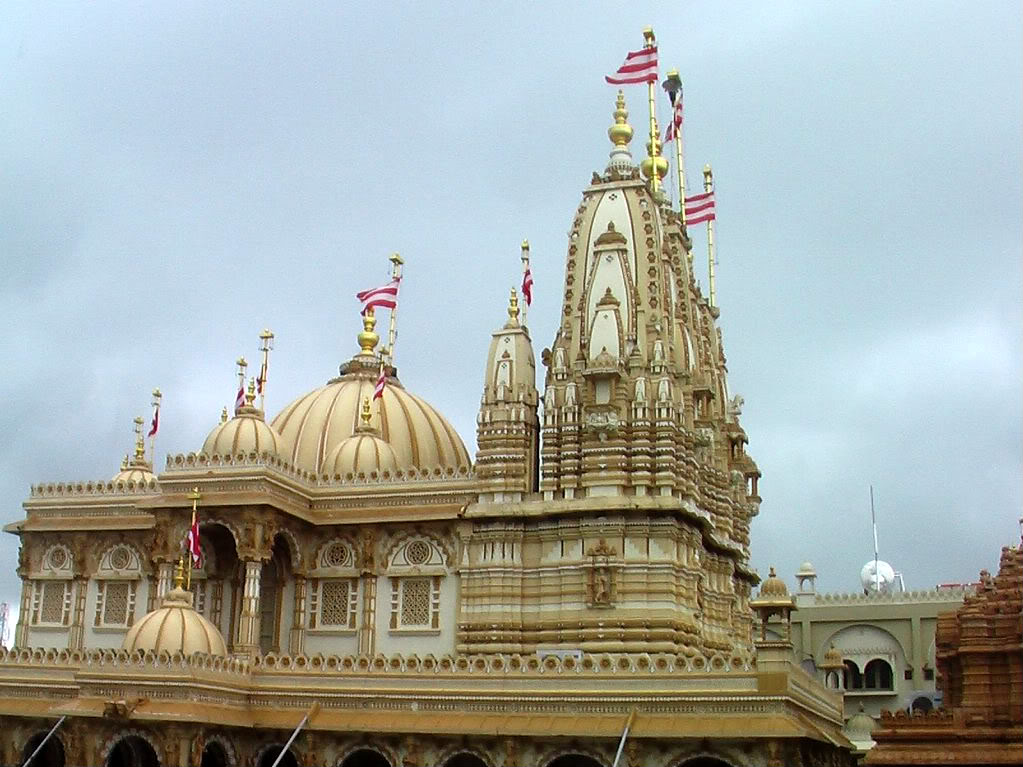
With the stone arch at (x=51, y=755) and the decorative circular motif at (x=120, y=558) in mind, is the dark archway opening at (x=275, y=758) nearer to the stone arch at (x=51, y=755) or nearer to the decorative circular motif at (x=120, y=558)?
the stone arch at (x=51, y=755)

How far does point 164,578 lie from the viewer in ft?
122

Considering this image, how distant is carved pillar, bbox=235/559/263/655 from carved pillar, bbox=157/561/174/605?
2.77 metres

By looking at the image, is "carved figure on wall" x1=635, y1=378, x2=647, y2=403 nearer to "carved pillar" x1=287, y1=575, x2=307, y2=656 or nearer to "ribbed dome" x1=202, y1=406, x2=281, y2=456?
"ribbed dome" x1=202, y1=406, x2=281, y2=456

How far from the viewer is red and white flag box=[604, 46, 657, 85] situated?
131ft

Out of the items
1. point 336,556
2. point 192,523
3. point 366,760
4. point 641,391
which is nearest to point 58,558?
point 192,523

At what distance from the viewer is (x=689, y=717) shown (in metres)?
28.9

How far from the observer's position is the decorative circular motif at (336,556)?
123ft

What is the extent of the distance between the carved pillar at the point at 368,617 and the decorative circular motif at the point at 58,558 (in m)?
10.6

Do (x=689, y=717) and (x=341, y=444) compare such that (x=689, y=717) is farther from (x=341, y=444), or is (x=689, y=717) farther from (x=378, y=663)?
(x=341, y=444)

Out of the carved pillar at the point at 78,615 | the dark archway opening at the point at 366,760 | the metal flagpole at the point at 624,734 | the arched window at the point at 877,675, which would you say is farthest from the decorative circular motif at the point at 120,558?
the arched window at the point at 877,675

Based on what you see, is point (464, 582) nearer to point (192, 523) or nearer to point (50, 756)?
point (192, 523)

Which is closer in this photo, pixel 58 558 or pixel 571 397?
pixel 571 397

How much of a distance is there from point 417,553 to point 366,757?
19.2 feet

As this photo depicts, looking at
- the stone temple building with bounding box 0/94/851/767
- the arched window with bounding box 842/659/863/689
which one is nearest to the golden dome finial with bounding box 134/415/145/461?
the stone temple building with bounding box 0/94/851/767
